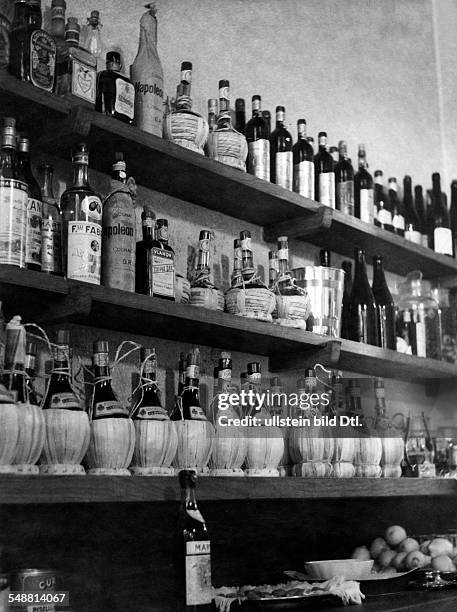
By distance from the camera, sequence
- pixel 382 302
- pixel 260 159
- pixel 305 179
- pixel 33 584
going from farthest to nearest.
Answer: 1. pixel 382 302
2. pixel 305 179
3. pixel 260 159
4. pixel 33 584

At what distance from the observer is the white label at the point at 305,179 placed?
2.11 m

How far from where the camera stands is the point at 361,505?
2.24 metres

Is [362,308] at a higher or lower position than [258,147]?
lower

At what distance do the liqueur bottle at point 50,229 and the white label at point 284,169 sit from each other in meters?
0.64

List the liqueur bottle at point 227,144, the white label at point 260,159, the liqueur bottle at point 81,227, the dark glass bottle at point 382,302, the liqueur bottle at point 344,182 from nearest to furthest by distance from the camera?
1. the liqueur bottle at point 81,227
2. the liqueur bottle at point 227,144
3. the white label at point 260,159
4. the liqueur bottle at point 344,182
5. the dark glass bottle at point 382,302

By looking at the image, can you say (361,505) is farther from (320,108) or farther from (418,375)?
(320,108)

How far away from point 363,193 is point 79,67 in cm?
100

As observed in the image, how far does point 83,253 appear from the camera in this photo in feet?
5.00

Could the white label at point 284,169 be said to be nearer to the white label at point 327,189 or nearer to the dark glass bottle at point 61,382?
the white label at point 327,189

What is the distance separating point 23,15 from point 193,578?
1.07 metres

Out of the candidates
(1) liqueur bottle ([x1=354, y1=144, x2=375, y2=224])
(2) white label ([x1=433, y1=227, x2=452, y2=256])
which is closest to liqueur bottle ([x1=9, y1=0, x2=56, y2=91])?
(1) liqueur bottle ([x1=354, y1=144, x2=375, y2=224])

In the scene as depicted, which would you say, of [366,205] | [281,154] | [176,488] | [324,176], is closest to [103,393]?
[176,488]

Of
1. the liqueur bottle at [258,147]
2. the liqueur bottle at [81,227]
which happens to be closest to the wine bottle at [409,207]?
the liqueur bottle at [258,147]

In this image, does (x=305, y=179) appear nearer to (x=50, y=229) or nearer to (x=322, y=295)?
(x=322, y=295)
